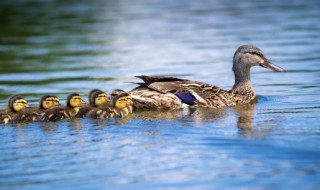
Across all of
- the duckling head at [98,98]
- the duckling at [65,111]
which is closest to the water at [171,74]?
the duckling at [65,111]

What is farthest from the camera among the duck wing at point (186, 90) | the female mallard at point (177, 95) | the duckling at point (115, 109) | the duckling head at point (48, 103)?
the duck wing at point (186, 90)

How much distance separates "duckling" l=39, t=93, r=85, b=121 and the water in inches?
5.8

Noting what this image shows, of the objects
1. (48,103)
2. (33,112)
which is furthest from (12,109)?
(48,103)

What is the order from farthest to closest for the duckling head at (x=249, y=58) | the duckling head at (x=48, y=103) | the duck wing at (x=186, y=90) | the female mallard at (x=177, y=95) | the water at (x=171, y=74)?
the duckling head at (x=249, y=58) < the duck wing at (x=186, y=90) < the female mallard at (x=177, y=95) < the duckling head at (x=48, y=103) < the water at (x=171, y=74)

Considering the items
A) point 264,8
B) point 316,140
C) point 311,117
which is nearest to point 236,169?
point 316,140

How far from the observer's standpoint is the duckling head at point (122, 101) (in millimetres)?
10547

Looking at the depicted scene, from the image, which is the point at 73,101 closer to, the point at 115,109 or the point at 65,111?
the point at 65,111

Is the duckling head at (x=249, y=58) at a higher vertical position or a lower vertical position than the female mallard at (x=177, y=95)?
higher

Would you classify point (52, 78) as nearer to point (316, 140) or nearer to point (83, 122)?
point (83, 122)

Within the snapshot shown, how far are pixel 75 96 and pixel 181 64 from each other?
580cm

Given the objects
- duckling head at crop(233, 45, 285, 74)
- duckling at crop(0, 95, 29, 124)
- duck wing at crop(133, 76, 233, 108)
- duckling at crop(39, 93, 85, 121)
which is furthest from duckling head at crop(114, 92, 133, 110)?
duckling head at crop(233, 45, 285, 74)

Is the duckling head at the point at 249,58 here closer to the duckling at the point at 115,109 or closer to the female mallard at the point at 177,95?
the female mallard at the point at 177,95

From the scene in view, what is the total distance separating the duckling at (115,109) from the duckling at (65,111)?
0.60 feet

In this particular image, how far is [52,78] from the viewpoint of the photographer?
49.6 feet
